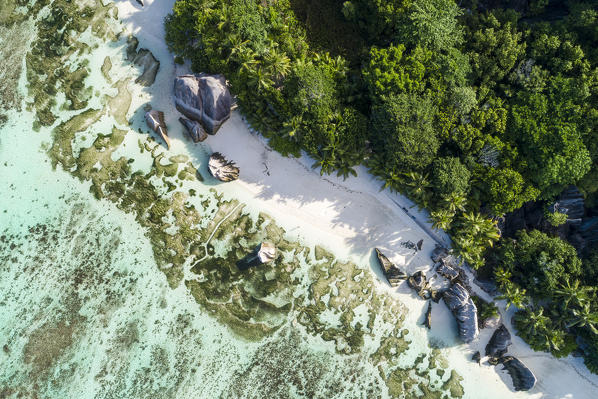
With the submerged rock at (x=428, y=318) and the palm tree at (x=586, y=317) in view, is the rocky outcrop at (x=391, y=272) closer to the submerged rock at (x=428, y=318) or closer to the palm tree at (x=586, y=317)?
the submerged rock at (x=428, y=318)

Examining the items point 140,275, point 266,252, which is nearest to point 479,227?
point 266,252

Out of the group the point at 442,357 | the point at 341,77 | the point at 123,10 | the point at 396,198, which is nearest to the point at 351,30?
the point at 341,77

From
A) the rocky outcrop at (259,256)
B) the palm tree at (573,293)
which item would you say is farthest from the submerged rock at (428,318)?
the rocky outcrop at (259,256)

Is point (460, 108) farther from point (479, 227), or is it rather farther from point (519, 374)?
point (519, 374)

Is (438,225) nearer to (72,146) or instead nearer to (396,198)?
(396,198)

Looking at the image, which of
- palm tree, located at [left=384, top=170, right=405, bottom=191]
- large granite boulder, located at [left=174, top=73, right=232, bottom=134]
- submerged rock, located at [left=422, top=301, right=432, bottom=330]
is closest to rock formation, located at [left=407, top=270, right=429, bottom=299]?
submerged rock, located at [left=422, top=301, right=432, bottom=330]

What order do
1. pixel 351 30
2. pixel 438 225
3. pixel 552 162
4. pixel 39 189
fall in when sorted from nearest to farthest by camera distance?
pixel 552 162 → pixel 438 225 → pixel 351 30 → pixel 39 189
